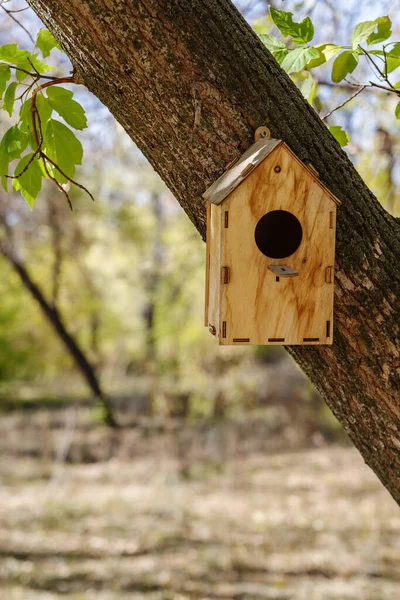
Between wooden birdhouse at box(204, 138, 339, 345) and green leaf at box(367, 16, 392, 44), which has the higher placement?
green leaf at box(367, 16, 392, 44)

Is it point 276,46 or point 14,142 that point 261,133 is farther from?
point 14,142

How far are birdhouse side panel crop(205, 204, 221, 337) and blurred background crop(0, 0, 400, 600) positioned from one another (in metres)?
0.83

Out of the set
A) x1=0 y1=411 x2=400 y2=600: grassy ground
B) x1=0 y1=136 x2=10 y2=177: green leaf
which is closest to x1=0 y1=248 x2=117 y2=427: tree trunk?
x1=0 y1=411 x2=400 y2=600: grassy ground

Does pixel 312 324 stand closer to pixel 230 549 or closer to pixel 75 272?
pixel 230 549

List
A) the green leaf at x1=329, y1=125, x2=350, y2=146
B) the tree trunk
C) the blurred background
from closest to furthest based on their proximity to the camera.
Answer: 1. the green leaf at x1=329, y1=125, x2=350, y2=146
2. the blurred background
3. the tree trunk

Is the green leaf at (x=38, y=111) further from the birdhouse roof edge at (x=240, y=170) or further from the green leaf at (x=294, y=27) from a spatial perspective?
the green leaf at (x=294, y=27)

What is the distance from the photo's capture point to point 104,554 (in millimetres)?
5660

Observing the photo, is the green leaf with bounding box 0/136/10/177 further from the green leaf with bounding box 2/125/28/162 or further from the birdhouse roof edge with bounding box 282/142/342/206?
the birdhouse roof edge with bounding box 282/142/342/206

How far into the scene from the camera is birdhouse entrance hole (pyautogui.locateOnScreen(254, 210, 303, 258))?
5.09 feet

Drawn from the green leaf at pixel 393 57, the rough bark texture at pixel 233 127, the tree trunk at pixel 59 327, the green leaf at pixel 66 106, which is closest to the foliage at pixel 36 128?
the green leaf at pixel 66 106

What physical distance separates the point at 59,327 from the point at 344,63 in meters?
8.65

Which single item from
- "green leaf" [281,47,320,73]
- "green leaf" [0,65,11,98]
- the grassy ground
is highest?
"green leaf" [281,47,320,73]

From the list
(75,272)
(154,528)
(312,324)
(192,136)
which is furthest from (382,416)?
(75,272)

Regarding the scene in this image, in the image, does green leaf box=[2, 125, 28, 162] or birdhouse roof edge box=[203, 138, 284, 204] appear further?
green leaf box=[2, 125, 28, 162]
